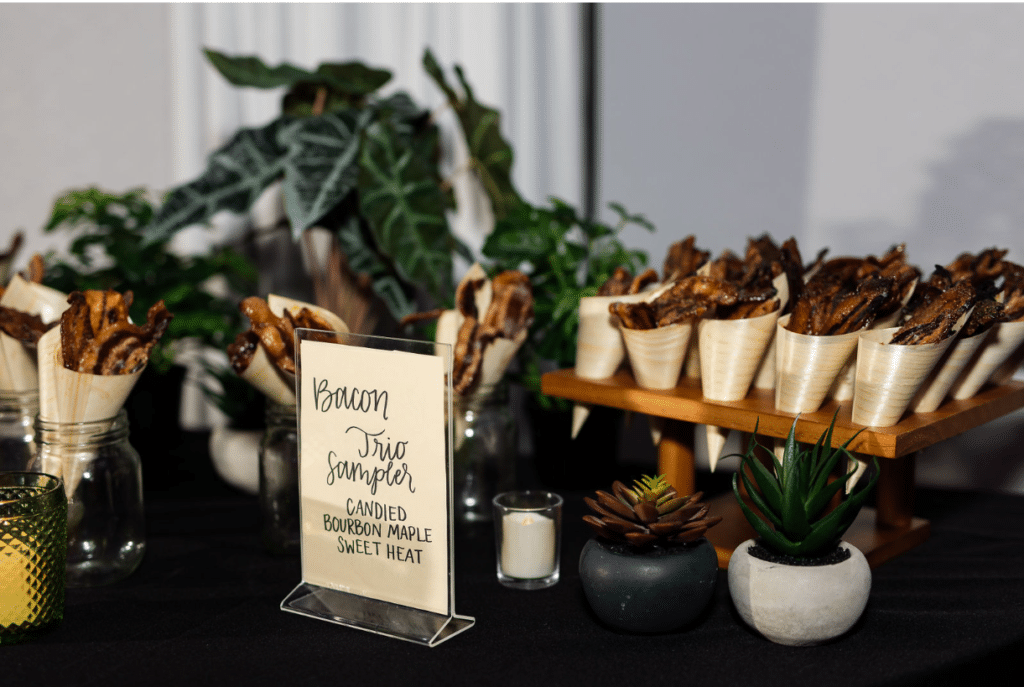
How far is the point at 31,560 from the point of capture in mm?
717

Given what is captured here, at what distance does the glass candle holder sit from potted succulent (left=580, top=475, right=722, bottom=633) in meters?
0.45

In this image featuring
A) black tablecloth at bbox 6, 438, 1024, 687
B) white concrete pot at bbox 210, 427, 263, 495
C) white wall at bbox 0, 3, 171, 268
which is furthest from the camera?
white wall at bbox 0, 3, 171, 268

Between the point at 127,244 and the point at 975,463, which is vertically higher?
the point at 127,244

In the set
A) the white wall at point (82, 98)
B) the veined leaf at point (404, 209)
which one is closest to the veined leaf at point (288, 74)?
the veined leaf at point (404, 209)

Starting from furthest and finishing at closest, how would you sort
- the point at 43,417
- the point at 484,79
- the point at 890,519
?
1. the point at 484,79
2. the point at 890,519
3. the point at 43,417

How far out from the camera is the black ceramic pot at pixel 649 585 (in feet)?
2.28

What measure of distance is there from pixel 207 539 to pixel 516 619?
41cm

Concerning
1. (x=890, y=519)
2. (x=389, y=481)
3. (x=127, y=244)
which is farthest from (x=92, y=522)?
(x=890, y=519)

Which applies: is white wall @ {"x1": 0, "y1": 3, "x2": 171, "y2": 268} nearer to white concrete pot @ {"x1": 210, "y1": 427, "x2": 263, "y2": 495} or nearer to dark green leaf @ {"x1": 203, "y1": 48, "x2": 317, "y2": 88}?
dark green leaf @ {"x1": 203, "y1": 48, "x2": 317, "y2": 88}

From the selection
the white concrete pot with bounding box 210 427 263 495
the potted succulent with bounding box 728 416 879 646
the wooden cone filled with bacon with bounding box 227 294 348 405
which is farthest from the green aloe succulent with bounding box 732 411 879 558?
the white concrete pot with bounding box 210 427 263 495

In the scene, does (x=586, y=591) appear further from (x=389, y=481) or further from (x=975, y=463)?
(x=975, y=463)

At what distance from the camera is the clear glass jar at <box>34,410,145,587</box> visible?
2.72ft

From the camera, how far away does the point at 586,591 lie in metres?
0.73

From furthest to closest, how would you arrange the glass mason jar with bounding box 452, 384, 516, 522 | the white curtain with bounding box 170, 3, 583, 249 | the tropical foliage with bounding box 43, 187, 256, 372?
the white curtain with bounding box 170, 3, 583, 249 < the tropical foliage with bounding box 43, 187, 256, 372 < the glass mason jar with bounding box 452, 384, 516, 522
